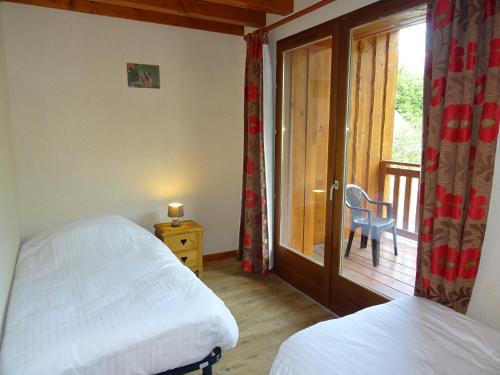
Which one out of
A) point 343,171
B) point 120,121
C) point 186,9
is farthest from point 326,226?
point 186,9

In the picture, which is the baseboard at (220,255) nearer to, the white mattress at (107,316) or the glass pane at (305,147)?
the glass pane at (305,147)

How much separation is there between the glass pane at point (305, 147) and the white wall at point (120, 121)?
0.73m

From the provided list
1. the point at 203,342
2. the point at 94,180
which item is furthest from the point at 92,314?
the point at 94,180

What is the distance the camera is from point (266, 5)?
8.91ft

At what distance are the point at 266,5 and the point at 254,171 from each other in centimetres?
143

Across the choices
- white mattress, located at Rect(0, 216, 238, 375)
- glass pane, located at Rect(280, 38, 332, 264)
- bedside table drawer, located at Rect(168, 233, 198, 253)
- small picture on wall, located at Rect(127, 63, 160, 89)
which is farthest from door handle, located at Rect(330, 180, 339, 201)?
small picture on wall, located at Rect(127, 63, 160, 89)

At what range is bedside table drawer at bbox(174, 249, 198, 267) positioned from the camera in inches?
127

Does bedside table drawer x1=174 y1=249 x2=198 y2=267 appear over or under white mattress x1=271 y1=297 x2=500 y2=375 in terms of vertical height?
under

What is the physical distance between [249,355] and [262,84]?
7.31 ft

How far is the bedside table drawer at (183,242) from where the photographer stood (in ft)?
10.3

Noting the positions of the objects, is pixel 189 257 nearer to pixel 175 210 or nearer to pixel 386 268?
pixel 175 210

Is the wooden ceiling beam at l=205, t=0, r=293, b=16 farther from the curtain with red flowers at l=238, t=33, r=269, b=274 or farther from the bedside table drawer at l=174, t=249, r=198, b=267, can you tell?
the bedside table drawer at l=174, t=249, r=198, b=267

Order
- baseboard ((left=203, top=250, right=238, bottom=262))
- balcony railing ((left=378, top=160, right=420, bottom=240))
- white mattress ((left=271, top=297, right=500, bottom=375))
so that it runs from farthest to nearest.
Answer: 1. baseboard ((left=203, top=250, right=238, bottom=262))
2. balcony railing ((left=378, top=160, right=420, bottom=240))
3. white mattress ((left=271, top=297, right=500, bottom=375))

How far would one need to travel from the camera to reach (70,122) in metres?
2.96
